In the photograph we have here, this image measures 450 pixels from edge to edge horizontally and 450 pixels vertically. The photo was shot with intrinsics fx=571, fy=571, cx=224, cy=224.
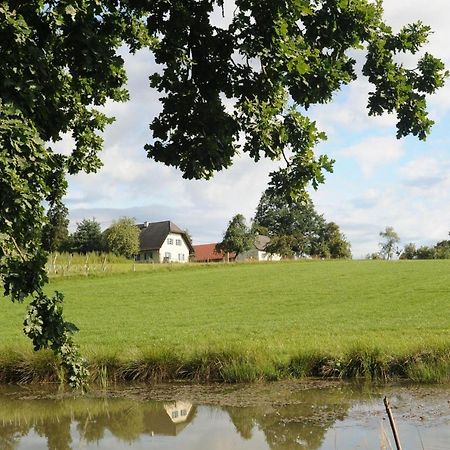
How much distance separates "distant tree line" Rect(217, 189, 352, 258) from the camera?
91.1 m

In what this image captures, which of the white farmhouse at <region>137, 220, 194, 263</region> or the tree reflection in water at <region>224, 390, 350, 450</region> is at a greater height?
the white farmhouse at <region>137, 220, 194, 263</region>

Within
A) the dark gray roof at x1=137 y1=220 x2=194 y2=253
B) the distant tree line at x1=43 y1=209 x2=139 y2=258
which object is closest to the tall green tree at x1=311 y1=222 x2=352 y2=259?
the dark gray roof at x1=137 y1=220 x2=194 y2=253

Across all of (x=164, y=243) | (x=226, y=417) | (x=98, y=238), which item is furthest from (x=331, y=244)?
(x=226, y=417)

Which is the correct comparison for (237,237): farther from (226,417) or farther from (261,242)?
(226,417)

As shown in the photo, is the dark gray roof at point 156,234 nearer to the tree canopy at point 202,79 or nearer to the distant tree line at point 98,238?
the distant tree line at point 98,238

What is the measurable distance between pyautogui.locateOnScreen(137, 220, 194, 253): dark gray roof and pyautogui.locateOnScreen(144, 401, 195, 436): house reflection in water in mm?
87037

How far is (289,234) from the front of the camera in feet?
362

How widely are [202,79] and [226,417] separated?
20.0ft

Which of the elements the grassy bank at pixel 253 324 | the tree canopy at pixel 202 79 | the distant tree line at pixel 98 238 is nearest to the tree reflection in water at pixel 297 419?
the grassy bank at pixel 253 324

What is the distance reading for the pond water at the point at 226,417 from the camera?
877 centimetres

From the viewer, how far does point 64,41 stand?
6539mm

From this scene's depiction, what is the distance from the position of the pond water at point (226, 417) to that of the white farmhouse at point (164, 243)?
84.1m

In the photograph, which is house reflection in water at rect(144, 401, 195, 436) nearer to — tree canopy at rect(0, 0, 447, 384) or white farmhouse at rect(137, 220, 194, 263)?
tree canopy at rect(0, 0, 447, 384)

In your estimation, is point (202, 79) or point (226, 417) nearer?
point (202, 79)
